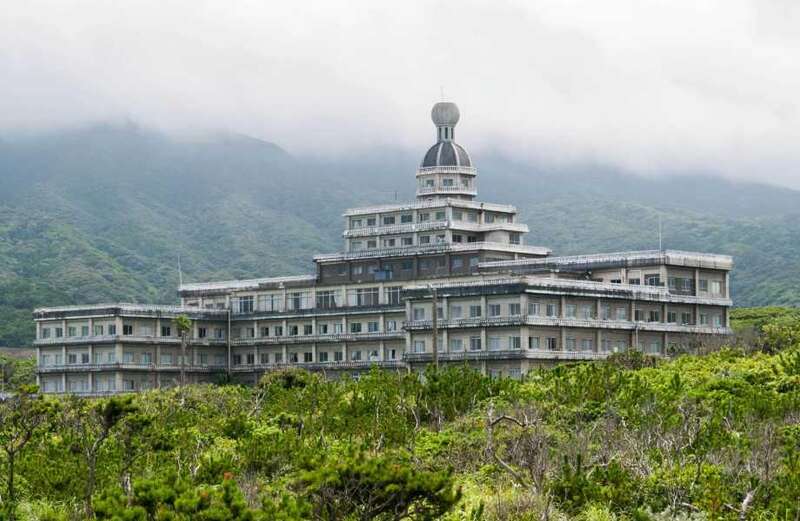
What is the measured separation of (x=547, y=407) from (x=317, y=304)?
76.9 m

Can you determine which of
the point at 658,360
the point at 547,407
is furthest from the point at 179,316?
the point at 547,407

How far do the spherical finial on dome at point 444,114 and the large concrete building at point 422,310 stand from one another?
0.12m

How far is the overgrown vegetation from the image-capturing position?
43.1m

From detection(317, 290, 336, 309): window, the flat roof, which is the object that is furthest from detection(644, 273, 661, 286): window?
detection(317, 290, 336, 309): window

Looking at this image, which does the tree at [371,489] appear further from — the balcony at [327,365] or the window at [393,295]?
the window at [393,295]

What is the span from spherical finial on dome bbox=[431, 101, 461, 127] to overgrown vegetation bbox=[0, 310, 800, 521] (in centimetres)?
6746

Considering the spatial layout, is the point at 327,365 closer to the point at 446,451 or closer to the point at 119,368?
the point at 119,368

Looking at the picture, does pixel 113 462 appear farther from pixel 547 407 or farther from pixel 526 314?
pixel 526 314

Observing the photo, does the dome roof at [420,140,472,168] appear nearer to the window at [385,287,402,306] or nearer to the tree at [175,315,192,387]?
the window at [385,287,402,306]

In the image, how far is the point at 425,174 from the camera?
14250cm

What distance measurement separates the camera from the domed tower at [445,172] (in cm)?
14175

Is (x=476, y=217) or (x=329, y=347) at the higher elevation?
(x=476, y=217)

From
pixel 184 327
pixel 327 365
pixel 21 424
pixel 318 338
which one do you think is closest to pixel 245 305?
pixel 318 338

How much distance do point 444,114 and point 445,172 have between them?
6.25 metres
